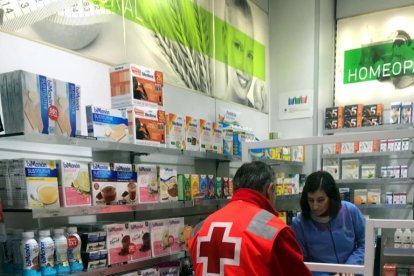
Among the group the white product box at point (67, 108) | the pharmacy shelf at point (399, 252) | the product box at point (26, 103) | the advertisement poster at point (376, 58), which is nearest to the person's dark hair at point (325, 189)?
the pharmacy shelf at point (399, 252)

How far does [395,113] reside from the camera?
17.6 feet

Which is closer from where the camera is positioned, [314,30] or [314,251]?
[314,251]

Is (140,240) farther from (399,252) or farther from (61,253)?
(399,252)

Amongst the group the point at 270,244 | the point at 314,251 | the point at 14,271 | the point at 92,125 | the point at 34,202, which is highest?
the point at 92,125

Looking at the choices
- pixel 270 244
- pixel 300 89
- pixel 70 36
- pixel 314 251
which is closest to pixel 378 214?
pixel 300 89

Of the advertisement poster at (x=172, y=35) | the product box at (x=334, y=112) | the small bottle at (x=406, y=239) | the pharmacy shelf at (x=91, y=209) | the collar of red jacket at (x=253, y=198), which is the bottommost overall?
the small bottle at (x=406, y=239)

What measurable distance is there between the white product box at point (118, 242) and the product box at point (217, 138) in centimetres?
136

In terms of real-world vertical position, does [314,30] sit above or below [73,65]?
above

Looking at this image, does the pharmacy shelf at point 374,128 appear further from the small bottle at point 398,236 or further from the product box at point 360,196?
the small bottle at point 398,236

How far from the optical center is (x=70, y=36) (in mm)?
2881

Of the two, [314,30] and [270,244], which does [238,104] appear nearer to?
[314,30]

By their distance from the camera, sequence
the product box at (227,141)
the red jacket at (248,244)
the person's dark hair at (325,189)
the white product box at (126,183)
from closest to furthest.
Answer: the red jacket at (248,244) → the white product box at (126,183) → the person's dark hair at (325,189) → the product box at (227,141)

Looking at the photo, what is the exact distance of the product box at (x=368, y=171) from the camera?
5445 mm

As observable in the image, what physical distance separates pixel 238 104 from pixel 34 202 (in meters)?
3.41
